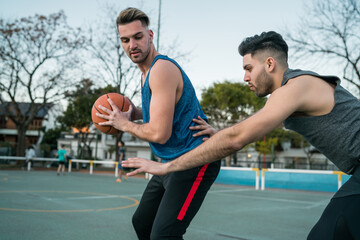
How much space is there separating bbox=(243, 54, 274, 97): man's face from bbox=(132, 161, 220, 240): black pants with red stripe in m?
0.79

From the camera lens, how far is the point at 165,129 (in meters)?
2.24

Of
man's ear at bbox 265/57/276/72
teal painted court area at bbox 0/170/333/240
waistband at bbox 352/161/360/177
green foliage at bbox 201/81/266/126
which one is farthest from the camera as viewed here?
green foliage at bbox 201/81/266/126

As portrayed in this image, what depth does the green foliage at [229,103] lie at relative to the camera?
112ft

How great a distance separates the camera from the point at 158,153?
104 inches

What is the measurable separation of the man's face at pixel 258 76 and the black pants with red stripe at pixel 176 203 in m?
0.79

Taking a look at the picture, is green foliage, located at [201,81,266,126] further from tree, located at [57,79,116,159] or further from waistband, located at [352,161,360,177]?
waistband, located at [352,161,360,177]

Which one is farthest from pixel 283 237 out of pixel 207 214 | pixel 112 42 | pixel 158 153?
pixel 112 42

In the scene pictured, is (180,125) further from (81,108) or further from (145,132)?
(81,108)

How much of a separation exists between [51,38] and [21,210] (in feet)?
69.7

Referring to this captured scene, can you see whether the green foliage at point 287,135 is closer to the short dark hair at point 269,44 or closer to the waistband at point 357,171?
the short dark hair at point 269,44

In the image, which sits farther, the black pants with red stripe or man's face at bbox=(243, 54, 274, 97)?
the black pants with red stripe

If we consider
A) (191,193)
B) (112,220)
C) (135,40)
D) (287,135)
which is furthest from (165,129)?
(287,135)

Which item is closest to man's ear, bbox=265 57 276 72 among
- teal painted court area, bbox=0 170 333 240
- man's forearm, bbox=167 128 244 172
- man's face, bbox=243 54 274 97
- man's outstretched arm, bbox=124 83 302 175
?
man's face, bbox=243 54 274 97

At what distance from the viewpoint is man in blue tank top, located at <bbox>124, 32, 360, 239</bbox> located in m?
1.63
